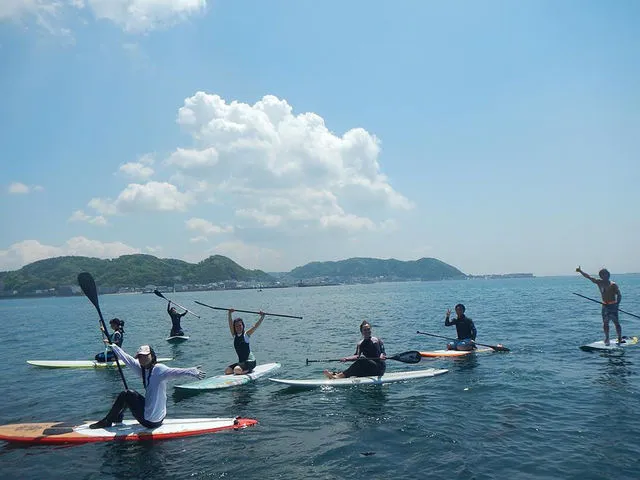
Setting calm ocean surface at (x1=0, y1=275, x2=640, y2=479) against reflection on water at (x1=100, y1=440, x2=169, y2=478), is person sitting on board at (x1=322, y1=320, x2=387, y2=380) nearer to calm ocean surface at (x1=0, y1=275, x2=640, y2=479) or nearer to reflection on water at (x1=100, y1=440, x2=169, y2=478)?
calm ocean surface at (x1=0, y1=275, x2=640, y2=479)

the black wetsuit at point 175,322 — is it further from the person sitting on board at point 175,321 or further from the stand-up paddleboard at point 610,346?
the stand-up paddleboard at point 610,346

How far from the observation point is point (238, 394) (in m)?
14.4

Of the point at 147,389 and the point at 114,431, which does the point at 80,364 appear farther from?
the point at 147,389

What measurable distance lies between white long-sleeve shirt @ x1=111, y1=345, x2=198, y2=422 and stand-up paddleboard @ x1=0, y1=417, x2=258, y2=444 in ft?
1.18

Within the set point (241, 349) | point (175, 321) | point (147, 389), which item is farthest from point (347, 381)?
point (175, 321)

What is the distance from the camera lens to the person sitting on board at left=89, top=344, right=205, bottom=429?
380 inches

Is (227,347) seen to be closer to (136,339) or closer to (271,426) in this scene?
(136,339)

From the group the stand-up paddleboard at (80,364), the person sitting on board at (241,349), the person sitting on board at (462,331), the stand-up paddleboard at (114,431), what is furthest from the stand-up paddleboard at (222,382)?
the person sitting on board at (462,331)

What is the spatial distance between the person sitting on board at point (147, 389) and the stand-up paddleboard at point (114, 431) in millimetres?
197

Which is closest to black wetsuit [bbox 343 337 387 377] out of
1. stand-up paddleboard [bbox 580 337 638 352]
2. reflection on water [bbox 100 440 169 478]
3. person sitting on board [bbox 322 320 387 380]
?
person sitting on board [bbox 322 320 387 380]

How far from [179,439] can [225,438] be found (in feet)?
3.41

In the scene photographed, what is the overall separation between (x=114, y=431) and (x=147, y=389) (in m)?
1.38

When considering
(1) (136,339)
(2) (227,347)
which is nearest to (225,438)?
(2) (227,347)

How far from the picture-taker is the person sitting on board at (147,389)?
9664mm
